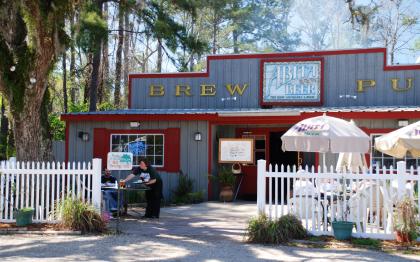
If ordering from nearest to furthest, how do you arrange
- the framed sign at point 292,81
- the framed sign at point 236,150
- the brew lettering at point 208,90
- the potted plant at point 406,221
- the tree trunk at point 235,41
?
the potted plant at point 406,221 < the framed sign at point 236,150 < the framed sign at point 292,81 < the brew lettering at point 208,90 < the tree trunk at point 235,41

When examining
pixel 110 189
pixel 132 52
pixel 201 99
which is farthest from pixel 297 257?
pixel 132 52

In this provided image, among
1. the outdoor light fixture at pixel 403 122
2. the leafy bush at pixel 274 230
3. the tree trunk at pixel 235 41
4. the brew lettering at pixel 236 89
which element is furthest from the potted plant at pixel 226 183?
the tree trunk at pixel 235 41

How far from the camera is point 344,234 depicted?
8.55m

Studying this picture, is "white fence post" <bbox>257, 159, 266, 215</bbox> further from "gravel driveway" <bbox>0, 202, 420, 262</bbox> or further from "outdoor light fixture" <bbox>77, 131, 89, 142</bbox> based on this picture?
"outdoor light fixture" <bbox>77, 131, 89, 142</bbox>

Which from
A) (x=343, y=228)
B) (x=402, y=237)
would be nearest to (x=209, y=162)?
(x=343, y=228)

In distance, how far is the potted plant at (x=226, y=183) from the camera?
1500cm

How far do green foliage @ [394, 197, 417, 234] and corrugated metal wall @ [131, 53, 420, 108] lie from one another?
8082 mm

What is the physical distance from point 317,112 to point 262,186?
600 cm

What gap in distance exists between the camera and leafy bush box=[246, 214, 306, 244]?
27.7ft

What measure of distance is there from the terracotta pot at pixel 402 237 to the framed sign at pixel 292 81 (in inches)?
330

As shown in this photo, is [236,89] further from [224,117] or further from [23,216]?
[23,216]

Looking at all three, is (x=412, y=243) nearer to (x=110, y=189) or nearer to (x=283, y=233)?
(x=283, y=233)

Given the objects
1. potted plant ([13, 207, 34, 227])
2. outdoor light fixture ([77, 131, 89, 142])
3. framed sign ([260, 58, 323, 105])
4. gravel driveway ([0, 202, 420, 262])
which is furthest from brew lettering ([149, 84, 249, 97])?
potted plant ([13, 207, 34, 227])

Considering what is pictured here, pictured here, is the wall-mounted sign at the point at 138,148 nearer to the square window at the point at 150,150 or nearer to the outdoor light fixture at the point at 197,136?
the square window at the point at 150,150
